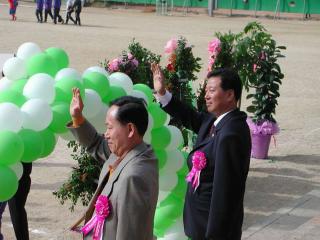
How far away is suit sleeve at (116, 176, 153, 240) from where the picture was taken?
322 centimetres

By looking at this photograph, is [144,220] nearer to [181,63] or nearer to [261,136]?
[181,63]

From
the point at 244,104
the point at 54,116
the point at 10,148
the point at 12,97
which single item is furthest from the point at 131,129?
the point at 244,104

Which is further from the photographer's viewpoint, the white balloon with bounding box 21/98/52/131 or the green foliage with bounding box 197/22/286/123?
the green foliage with bounding box 197/22/286/123

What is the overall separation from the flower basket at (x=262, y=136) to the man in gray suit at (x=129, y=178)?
6456mm

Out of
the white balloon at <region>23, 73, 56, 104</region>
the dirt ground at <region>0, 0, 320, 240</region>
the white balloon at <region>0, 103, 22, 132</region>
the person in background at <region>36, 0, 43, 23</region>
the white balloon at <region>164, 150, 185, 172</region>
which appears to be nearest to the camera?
the white balloon at <region>0, 103, 22, 132</region>

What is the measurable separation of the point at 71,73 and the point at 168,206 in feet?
5.67

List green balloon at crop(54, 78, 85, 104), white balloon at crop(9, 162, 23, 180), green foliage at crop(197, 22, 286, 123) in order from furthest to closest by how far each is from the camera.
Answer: green foliage at crop(197, 22, 286, 123) < green balloon at crop(54, 78, 85, 104) < white balloon at crop(9, 162, 23, 180)

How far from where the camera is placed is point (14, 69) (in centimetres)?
500

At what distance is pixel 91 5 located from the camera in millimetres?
50219

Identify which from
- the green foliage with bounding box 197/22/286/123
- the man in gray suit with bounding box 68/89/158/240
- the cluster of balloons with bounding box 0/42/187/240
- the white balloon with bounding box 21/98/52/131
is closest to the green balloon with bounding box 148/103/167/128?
the cluster of balloons with bounding box 0/42/187/240

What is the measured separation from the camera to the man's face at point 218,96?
4.10 metres

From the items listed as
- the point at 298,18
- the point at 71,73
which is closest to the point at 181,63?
the point at 71,73

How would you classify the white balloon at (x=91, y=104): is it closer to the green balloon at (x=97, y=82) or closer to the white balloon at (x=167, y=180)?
the green balloon at (x=97, y=82)

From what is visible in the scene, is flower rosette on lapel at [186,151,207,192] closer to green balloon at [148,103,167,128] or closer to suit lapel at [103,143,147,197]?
suit lapel at [103,143,147,197]
